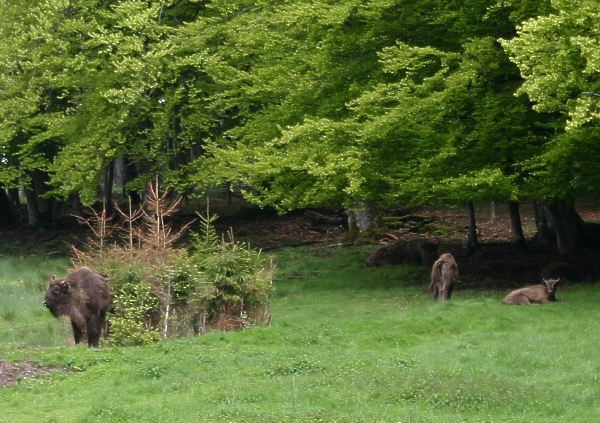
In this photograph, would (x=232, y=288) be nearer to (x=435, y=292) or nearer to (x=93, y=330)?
(x=93, y=330)

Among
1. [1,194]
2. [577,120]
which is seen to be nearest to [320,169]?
[577,120]

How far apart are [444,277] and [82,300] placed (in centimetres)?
851

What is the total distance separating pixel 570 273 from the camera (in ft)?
80.7

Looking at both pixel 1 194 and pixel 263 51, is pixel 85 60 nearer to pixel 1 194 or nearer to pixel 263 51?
pixel 263 51

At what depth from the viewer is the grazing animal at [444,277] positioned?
21922 millimetres

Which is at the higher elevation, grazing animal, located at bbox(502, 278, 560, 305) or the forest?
the forest

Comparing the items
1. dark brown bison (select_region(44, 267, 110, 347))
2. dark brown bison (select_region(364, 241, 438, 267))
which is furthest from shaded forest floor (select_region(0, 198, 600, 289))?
dark brown bison (select_region(44, 267, 110, 347))

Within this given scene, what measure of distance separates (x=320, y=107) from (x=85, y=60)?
9875 millimetres

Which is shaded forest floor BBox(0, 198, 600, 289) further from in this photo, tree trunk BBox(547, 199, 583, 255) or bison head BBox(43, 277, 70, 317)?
bison head BBox(43, 277, 70, 317)

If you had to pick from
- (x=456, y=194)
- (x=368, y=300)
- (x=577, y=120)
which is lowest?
(x=368, y=300)

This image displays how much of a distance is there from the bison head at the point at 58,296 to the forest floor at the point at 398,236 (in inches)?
435

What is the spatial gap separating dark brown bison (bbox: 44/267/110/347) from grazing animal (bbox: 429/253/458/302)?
797cm

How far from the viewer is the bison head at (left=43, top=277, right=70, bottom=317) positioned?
16969 millimetres

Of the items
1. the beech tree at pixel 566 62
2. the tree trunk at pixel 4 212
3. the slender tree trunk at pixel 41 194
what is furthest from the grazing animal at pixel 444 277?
the tree trunk at pixel 4 212
